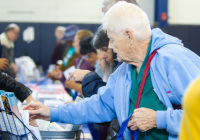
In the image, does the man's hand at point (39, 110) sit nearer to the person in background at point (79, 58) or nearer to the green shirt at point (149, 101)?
the green shirt at point (149, 101)

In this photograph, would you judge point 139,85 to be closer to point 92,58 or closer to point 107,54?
point 107,54

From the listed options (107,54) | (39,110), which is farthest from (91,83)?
(39,110)

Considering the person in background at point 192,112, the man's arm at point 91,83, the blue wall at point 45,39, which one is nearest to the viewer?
the person in background at point 192,112

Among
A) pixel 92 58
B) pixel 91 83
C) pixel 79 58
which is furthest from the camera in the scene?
pixel 79 58

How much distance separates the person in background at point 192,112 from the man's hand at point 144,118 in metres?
0.95

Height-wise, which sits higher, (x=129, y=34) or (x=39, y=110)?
(x=129, y=34)

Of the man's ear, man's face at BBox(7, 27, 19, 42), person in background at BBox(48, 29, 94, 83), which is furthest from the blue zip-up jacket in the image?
man's face at BBox(7, 27, 19, 42)

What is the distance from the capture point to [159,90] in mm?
1702

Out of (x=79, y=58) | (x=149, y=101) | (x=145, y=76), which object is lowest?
(x=79, y=58)

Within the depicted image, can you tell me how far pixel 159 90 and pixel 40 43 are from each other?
951 cm

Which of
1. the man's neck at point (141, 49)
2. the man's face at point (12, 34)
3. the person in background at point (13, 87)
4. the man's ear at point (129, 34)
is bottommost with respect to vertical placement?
the man's face at point (12, 34)

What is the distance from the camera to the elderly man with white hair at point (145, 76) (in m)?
1.64

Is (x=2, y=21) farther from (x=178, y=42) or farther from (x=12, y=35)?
(x=178, y=42)

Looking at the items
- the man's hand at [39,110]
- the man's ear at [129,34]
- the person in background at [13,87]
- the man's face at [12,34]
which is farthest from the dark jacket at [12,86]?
the man's face at [12,34]
